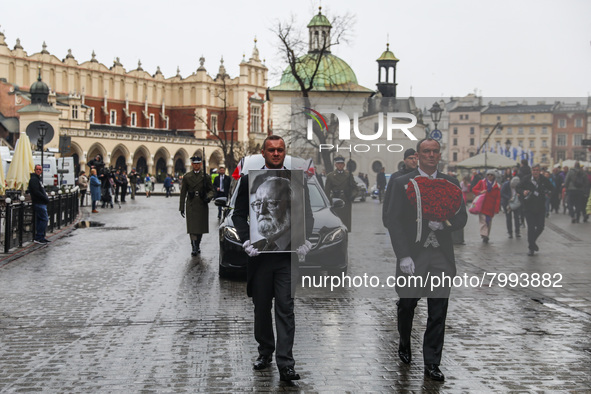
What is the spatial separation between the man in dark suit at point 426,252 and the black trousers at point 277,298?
95 centimetres

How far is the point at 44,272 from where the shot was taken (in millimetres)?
12109

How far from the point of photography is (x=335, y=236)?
1007cm

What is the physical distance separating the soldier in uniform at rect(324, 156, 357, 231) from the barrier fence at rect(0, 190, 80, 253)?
7617mm

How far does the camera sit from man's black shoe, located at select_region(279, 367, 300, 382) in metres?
5.80

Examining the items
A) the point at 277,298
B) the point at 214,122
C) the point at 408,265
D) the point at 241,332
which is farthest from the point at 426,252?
the point at 214,122

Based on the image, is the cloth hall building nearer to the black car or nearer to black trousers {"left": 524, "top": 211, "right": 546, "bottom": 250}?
black trousers {"left": 524, "top": 211, "right": 546, "bottom": 250}

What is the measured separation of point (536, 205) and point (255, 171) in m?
10.8

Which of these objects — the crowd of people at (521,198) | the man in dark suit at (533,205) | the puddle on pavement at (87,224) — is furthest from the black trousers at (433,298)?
the puddle on pavement at (87,224)

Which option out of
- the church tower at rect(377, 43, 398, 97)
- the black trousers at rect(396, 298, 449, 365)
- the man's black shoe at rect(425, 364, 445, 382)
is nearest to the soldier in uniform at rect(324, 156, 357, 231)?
the black trousers at rect(396, 298, 449, 365)

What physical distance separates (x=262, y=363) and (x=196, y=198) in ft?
27.5

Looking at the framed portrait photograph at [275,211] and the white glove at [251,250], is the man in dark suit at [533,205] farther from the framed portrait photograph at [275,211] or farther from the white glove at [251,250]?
the white glove at [251,250]

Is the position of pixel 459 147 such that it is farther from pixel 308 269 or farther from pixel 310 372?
pixel 310 372

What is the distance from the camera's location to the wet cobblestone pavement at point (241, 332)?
19.2 ft

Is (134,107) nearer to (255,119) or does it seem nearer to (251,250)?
(255,119)
